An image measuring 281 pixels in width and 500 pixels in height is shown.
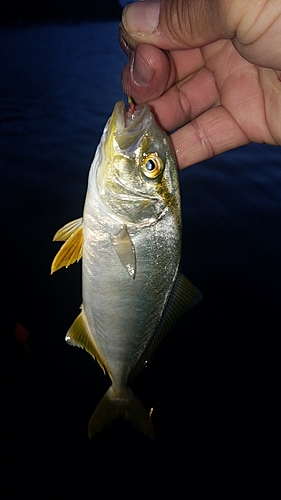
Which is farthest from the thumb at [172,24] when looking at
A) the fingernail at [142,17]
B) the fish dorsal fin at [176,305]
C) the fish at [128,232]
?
the fish dorsal fin at [176,305]

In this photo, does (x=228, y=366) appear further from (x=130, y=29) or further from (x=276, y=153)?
(x=276, y=153)

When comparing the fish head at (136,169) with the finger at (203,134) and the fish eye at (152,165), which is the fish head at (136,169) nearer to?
the fish eye at (152,165)

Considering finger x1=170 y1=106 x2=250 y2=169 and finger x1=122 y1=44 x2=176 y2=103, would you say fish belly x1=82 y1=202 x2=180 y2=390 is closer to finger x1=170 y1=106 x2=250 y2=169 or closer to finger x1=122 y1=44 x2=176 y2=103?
finger x1=122 y1=44 x2=176 y2=103

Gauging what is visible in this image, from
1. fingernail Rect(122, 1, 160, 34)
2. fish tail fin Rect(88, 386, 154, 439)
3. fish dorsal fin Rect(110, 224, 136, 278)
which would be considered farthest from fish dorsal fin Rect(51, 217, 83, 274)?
fingernail Rect(122, 1, 160, 34)

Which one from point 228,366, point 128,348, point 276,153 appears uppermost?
point 276,153

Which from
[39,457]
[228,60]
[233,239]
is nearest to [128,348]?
[228,60]
